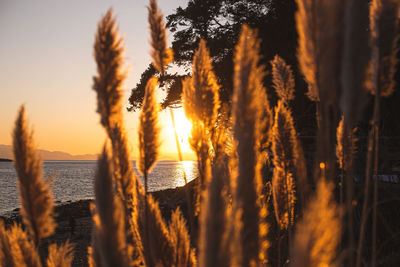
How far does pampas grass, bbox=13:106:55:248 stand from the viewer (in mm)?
1084

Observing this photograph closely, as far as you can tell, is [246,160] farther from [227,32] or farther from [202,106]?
[227,32]

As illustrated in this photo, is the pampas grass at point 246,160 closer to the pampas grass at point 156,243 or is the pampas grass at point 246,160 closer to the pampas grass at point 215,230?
the pampas grass at point 215,230

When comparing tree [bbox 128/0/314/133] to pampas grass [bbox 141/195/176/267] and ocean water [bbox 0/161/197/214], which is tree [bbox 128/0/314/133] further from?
pampas grass [bbox 141/195/176/267]

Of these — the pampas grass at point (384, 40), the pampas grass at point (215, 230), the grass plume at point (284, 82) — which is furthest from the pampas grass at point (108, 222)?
the grass plume at point (284, 82)

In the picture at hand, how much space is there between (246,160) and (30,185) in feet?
2.56

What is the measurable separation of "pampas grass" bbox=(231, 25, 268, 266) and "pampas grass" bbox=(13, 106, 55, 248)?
703 millimetres

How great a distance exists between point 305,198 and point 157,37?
1.19 meters

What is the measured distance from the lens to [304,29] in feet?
2.95

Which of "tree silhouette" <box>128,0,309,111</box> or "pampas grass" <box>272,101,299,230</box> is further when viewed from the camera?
"tree silhouette" <box>128,0,309,111</box>

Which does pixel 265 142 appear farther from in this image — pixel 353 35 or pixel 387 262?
pixel 387 262

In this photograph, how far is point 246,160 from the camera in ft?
2.47

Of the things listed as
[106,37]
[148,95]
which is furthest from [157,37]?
[106,37]

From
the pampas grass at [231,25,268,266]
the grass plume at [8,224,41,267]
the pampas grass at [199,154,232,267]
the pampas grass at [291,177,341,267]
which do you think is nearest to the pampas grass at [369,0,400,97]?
the pampas grass at [231,25,268,266]

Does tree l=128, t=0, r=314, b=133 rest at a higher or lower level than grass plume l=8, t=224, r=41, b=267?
higher
